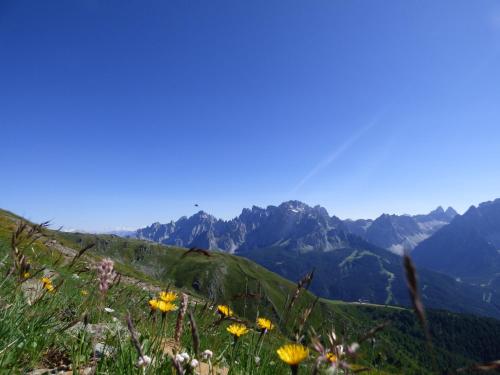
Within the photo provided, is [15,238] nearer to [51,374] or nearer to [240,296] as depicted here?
[51,374]

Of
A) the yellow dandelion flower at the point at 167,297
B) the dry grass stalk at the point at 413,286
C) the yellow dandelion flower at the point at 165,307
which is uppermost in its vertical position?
the dry grass stalk at the point at 413,286

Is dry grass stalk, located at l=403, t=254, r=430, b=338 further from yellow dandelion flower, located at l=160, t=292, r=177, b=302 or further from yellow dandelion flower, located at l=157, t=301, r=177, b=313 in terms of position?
yellow dandelion flower, located at l=157, t=301, r=177, b=313

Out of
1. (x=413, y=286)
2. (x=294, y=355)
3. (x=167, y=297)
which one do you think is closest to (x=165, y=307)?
(x=167, y=297)

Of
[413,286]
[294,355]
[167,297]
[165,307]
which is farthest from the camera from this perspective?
[165,307]

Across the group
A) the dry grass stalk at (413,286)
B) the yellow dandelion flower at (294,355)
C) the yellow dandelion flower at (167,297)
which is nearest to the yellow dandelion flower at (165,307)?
the yellow dandelion flower at (167,297)

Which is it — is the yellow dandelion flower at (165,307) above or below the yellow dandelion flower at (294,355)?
above

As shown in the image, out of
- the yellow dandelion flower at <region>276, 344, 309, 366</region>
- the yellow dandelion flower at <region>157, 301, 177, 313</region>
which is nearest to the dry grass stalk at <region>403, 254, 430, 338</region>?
the yellow dandelion flower at <region>276, 344, 309, 366</region>

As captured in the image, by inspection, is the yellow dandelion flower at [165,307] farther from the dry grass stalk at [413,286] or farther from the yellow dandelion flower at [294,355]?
the dry grass stalk at [413,286]

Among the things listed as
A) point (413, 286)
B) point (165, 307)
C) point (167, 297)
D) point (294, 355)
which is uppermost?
point (413, 286)

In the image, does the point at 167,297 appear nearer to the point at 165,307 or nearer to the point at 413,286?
the point at 165,307

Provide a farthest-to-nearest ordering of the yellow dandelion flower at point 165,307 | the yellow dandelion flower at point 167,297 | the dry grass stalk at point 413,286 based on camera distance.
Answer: the yellow dandelion flower at point 165,307 < the yellow dandelion flower at point 167,297 < the dry grass stalk at point 413,286

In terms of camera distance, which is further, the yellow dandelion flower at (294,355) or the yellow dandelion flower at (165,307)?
the yellow dandelion flower at (165,307)

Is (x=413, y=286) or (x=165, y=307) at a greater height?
(x=413, y=286)

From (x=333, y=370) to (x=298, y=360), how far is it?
1.17 metres
